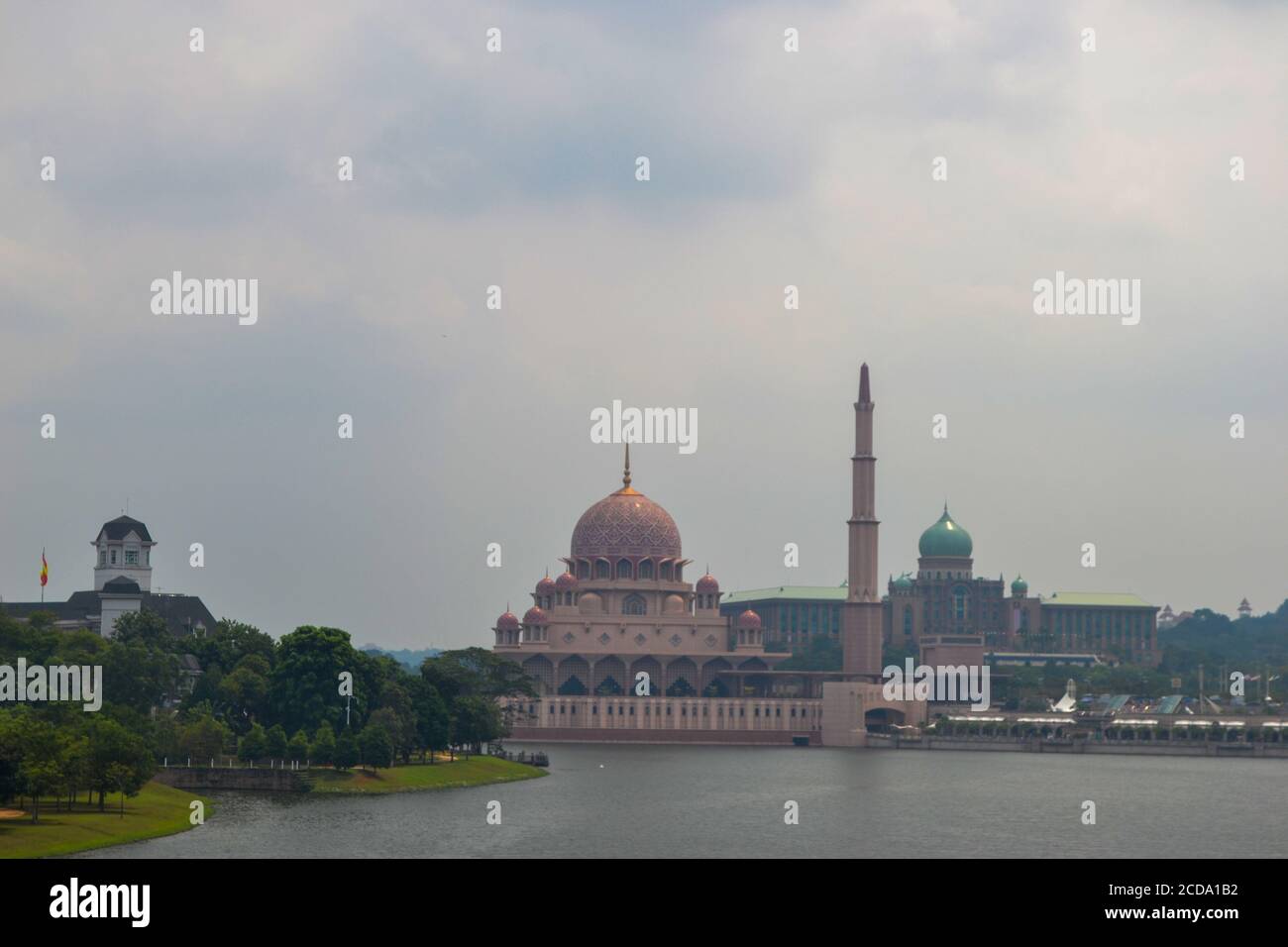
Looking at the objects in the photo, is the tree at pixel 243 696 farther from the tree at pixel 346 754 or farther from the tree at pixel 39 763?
the tree at pixel 39 763

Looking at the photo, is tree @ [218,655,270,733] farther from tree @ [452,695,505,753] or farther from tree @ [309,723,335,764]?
tree @ [452,695,505,753]

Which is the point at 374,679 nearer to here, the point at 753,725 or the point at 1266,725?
the point at 753,725

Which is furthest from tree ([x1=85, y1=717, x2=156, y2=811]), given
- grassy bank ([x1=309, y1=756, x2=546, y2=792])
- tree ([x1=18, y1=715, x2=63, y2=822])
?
grassy bank ([x1=309, y1=756, x2=546, y2=792])

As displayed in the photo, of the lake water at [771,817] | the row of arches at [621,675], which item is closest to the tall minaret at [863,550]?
the row of arches at [621,675]

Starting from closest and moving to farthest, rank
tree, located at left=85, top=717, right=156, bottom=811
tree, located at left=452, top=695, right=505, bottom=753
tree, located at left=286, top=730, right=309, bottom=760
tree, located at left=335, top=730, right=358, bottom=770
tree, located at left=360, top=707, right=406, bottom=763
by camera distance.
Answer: tree, located at left=85, top=717, right=156, bottom=811, tree, located at left=335, top=730, right=358, bottom=770, tree, located at left=286, top=730, right=309, bottom=760, tree, located at left=360, top=707, right=406, bottom=763, tree, located at left=452, top=695, right=505, bottom=753

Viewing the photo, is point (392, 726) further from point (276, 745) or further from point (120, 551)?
point (120, 551)

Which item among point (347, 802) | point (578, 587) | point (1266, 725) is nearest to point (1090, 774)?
point (1266, 725)
